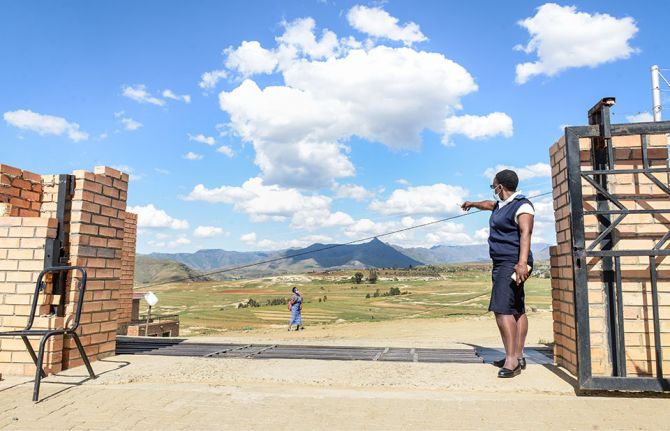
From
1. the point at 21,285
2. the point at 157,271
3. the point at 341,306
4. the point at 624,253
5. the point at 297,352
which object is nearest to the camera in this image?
the point at 624,253

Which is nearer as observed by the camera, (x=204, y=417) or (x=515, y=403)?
(x=204, y=417)

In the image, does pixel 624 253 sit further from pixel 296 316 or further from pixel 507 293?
pixel 296 316

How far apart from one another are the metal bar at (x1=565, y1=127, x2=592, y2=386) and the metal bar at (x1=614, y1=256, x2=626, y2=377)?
1.24 ft

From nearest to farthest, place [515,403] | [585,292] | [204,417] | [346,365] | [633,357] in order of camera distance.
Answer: [204,417]
[515,403]
[585,292]
[633,357]
[346,365]

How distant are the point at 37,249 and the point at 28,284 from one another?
35 cm

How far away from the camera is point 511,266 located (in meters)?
3.89

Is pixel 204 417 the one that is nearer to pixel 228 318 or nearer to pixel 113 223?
pixel 113 223

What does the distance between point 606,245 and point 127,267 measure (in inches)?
388

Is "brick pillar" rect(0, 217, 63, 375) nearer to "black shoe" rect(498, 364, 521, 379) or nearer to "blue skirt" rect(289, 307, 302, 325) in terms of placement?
"black shoe" rect(498, 364, 521, 379)

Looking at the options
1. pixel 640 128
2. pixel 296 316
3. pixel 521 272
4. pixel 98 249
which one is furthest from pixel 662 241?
pixel 296 316

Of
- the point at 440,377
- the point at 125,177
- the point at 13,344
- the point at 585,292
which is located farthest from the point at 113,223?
the point at 585,292

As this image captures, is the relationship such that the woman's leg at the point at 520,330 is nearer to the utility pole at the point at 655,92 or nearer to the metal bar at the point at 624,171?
the metal bar at the point at 624,171

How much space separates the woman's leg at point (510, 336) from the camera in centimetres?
393

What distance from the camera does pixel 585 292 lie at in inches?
139
